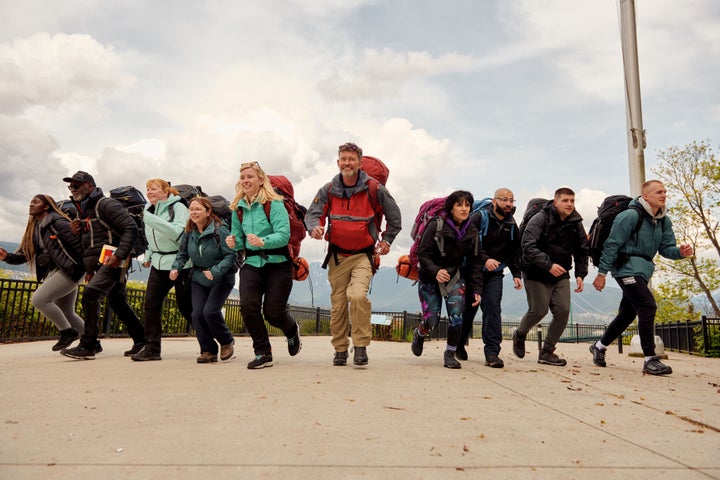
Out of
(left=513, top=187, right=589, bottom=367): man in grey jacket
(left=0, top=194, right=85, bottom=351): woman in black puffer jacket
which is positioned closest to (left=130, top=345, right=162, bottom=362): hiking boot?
(left=0, top=194, right=85, bottom=351): woman in black puffer jacket

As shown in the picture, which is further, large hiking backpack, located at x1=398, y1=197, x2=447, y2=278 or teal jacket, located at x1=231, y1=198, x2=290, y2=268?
large hiking backpack, located at x1=398, y1=197, x2=447, y2=278

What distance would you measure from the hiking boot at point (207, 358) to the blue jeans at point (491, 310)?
2.99 m

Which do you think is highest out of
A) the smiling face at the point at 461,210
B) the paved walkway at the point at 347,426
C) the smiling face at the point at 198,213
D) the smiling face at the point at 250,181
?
the smiling face at the point at 250,181

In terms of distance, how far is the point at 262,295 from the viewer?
6039mm

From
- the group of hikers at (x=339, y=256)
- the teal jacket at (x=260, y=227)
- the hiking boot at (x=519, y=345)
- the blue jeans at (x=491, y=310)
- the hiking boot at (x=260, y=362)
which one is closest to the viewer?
the hiking boot at (x=260, y=362)

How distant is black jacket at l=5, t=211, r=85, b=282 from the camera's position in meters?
6.96

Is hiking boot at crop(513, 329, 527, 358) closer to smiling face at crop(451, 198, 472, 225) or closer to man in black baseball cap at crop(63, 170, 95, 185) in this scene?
smiling face at crop(451, 198, 472, 225)

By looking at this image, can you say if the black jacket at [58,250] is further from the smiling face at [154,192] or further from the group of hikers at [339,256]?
the smiling face at [154,192]

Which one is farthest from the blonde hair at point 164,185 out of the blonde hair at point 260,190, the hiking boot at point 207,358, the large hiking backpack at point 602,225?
the large hiking backpack at point 602,225

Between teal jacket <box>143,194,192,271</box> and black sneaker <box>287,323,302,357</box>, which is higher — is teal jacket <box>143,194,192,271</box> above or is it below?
above

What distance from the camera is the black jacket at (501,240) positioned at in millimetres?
6801

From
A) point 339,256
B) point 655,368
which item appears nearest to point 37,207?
point 339,256

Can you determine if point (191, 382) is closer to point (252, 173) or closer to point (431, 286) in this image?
point (252, 173)

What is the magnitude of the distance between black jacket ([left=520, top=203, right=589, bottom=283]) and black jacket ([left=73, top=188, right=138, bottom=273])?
466cm
